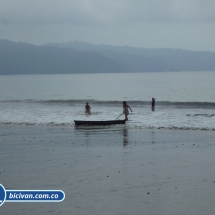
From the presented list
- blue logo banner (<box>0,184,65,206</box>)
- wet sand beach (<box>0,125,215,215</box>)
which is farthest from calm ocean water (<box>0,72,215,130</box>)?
blue logo banner (<box>0,184,65,206</box>)

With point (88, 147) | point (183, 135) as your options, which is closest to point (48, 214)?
point (88, 147)

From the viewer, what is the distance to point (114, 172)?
15742 millimetres

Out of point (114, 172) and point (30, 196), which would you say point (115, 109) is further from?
point (30, 196)

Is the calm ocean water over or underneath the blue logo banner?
over

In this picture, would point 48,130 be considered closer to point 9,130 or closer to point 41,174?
point 9,130

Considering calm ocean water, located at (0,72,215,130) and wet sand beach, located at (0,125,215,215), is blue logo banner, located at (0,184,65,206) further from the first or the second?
calm ocean water, located at (0,72,215,130)

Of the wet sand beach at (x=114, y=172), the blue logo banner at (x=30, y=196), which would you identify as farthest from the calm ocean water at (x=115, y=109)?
the blue logo banner at (x=30, y=196)

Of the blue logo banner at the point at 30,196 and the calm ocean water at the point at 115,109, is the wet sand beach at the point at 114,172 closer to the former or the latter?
the blue logo banner at the point at 30,196

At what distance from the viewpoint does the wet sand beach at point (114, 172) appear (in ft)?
39.4

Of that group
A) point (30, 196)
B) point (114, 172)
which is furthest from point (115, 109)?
point (30, 196)

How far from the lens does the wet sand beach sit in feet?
39.4

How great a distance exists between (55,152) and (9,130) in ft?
37.6

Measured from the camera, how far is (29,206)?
39.2ft

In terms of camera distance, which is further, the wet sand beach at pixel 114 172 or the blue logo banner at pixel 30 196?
the blue logo banner at pixel 30 196
